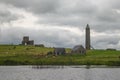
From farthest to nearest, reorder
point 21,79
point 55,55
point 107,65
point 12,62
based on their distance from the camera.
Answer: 1. point 55,55
2. point 12,62
3. point 107,65
4. point 21,79

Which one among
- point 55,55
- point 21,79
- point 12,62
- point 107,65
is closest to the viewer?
point 21,79

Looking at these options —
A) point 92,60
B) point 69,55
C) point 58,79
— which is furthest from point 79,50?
point 58,79

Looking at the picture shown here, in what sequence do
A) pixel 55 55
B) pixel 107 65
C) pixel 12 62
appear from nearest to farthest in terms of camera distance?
pixel 107 65 → pixel 12 62 → pixel 55 55

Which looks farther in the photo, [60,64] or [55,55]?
[55,55]

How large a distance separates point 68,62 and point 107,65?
16.9 m

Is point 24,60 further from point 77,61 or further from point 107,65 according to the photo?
point 107,65

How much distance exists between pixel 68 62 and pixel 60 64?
3652mm

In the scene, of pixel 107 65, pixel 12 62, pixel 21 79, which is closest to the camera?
pixel 21 79

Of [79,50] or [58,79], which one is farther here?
[79,50]

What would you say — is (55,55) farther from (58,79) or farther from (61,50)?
(58,79)

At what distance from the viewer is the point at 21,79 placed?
8212cm

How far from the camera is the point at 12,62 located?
540 feet

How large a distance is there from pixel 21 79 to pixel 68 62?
256ft

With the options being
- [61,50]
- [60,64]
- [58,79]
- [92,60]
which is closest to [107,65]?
[92,60]
